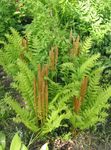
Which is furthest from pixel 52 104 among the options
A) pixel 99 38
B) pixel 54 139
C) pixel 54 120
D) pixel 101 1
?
pixel 101 1

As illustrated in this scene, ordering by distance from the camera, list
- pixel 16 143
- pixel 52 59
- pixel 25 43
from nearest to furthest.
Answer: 1. pixel 16 143
2. pixel 52 59
3. pixel 25 43

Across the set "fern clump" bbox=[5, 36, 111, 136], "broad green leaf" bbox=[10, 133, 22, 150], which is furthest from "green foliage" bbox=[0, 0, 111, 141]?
"broad green leaf" bbox=[10, 133, 22, 150]

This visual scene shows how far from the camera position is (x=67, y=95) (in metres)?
3.13

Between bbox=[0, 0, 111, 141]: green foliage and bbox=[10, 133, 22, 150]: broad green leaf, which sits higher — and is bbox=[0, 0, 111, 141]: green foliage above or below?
above

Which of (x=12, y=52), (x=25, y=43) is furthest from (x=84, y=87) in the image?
(x=12, y=52)

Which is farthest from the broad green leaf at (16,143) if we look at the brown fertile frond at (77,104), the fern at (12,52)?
the fern at (12,52)

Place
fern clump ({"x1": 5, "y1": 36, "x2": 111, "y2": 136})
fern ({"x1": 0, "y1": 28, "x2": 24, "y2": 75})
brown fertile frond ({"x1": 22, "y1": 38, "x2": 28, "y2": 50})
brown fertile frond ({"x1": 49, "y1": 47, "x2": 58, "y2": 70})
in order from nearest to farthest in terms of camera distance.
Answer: fern clump ({"x1": 5, "y1": 36, "x2": 111, "y2": 136}), brown fertile frond ({"x1": 49, "y1": 47, "x2": 58, "y2": 70}), brown fertile frond ({"x1": 22, "y1": 38, "x2": 28, "y2": 50}), fern ({"x1": 0, "y1": 28, "x2": 24, "y2": 75})

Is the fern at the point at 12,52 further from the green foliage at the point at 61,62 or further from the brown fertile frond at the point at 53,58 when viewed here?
the brown fertile frond at the point at 53,58

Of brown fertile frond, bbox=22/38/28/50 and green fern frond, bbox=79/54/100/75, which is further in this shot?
brown fertile frond, bbox=22/38/28/50

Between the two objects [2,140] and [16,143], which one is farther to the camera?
[2,140]

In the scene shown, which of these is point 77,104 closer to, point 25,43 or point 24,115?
point 24,115

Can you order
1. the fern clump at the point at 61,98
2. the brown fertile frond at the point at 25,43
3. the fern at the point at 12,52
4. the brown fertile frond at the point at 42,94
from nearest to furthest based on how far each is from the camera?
the brown fertile frond at the point at 42,94 < the fern clump at the point at 61,98 < the brown fertile frond at the point at 25,43 < the fern at the point at 12,52

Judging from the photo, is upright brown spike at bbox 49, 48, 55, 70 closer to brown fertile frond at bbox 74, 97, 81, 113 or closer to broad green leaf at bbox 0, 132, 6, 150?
brown fertile frond at bbox 74, 97, 81, 113

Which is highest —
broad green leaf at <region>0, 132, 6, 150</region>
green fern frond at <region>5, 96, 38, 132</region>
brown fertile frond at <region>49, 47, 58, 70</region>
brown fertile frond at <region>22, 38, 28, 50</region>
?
brown fertile frond at <region>22, 38, 28, 50</region>
